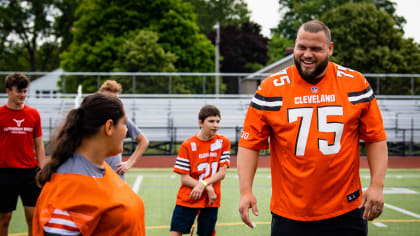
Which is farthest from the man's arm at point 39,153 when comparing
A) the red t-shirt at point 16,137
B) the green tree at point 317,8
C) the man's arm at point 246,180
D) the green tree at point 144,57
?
the green tree at point 317,8

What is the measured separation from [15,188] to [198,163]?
90.9 inches

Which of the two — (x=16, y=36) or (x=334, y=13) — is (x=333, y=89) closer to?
(x=334, y=13)

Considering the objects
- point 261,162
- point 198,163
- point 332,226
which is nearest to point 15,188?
point 198,163

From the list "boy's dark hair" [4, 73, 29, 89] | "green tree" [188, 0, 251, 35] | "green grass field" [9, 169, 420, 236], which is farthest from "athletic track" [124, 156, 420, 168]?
"green tree" [188, 0, 251, 35]

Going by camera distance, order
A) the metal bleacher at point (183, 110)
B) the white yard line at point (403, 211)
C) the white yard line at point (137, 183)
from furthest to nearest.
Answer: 1. the metal bleacher at point (183, 110)
2. the white yard line at point (137, 183)
3. the white yard line at point (403, 211)

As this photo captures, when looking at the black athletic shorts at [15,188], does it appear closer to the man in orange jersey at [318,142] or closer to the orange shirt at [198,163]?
the orange shirt at [198,163]

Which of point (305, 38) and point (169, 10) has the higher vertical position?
point (169, 10)

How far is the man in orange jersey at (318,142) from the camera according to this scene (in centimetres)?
270

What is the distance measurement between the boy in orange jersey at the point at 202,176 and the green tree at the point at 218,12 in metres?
43.1

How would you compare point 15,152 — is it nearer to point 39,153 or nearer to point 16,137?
point 16,137

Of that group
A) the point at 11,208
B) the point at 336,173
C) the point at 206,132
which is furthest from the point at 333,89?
the point at 11,208

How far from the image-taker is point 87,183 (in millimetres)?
1897

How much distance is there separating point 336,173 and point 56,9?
48.2m

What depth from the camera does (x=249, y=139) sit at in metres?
2.84
